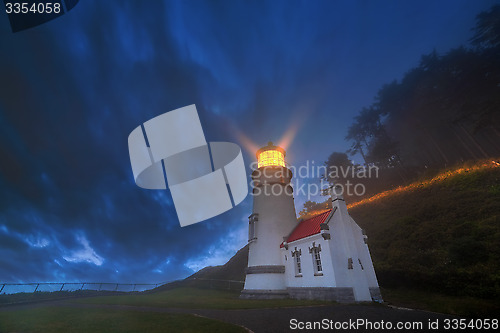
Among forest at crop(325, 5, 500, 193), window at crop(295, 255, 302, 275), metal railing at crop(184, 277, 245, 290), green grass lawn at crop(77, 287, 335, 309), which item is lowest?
A: green grass lawn at crop(77, 287, 335, 309)

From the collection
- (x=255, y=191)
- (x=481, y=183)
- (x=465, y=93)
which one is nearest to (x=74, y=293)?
(x=255, y=191)

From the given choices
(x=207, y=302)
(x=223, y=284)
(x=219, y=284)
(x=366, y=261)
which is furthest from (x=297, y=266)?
(x=219, y=284)

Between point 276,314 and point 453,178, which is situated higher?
point 453,178

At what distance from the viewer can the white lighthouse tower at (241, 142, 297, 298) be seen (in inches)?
762

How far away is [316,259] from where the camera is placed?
645 inches

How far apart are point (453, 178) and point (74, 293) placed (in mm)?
52782

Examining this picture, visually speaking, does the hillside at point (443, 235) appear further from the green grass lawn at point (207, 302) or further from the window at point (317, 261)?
the green grass lawn at point (207, 302)

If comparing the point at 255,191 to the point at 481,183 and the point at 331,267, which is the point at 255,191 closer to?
the point at 331,267

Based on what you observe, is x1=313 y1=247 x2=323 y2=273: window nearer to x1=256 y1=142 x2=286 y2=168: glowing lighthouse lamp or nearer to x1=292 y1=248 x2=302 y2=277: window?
x1=292 y1=248 x2=302 y2=277: window

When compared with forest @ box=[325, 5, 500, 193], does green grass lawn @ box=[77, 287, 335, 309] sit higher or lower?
lower

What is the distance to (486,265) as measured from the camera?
1346 centimetres

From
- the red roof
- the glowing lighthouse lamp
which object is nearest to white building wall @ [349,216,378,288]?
the red roof

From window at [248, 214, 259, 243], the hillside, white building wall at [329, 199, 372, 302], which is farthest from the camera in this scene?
window at [248, 214, 259, 243]

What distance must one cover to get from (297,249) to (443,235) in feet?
43.2
